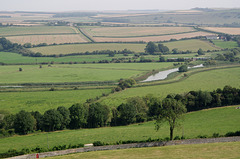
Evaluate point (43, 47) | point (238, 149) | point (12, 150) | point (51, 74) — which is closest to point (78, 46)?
point (43, 47)

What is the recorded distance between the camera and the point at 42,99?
6388cm

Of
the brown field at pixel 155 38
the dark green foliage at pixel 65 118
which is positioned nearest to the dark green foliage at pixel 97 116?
the dark green foliage at pixel 65 118

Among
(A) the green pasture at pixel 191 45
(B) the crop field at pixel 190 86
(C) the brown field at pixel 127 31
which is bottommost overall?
(B) the crop field at pixel 190 86

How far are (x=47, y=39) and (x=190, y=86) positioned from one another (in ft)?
301

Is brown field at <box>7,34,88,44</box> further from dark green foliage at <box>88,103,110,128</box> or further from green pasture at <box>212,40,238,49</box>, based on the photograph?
dark green foliage at <box>88,103,110,128</box>

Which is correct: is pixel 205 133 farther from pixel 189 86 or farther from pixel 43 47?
pixel 43 47

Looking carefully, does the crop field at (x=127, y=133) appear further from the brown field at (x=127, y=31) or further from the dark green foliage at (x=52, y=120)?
the brown field at (x=127, y=31)

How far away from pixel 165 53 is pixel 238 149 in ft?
304

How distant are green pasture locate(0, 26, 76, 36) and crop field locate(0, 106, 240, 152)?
126087mm

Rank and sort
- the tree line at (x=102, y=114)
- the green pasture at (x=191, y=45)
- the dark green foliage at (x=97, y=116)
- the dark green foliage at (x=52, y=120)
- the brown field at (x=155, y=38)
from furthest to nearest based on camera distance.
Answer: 1. the brown field at (x=155, y=38)
2. the green pasture at (x=191, y=45)
3. the dark green foliage at (x=97, y=116)
4. the dark green foliage at (x=52, y=120)
5. the tree line at (x=102, y=114)

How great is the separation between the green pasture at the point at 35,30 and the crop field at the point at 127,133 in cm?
12609

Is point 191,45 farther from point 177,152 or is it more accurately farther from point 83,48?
point 177,152

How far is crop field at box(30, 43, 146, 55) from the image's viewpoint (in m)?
124

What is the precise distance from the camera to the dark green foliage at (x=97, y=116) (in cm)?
4891
